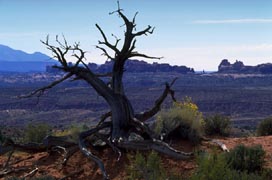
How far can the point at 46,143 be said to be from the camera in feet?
38.0

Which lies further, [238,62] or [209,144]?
[238,62]

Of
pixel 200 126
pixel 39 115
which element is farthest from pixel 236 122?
pixel 200 126

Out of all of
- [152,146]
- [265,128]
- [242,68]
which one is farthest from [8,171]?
[242,68]

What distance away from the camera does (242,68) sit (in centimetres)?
17062

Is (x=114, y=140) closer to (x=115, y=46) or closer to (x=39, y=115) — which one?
(x=115, y=46)

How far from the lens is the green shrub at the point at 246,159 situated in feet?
30.2

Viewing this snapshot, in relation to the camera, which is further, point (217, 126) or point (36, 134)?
point (217, 126)

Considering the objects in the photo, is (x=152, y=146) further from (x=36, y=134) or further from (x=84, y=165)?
(x=36, y=134)

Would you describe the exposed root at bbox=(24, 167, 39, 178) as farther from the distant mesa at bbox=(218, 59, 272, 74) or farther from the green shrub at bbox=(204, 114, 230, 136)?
the distant mesa at bbox=(218, 59, 272, 74)

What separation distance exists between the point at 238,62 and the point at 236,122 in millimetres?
122012

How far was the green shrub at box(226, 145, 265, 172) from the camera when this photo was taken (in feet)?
30.2

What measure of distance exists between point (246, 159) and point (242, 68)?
16615 cm

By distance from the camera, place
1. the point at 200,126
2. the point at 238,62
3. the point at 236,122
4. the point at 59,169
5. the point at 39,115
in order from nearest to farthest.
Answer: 1. the point at 59,169
2. the point at 200,126
3. the point at 236,122
4. the point at 39,115
5. the point at 238,62

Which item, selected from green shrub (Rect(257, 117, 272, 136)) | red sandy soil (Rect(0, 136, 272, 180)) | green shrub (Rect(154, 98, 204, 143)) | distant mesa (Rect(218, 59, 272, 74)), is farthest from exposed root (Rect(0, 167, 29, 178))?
distant mesa (Rect(218, 59, 272, 74))
